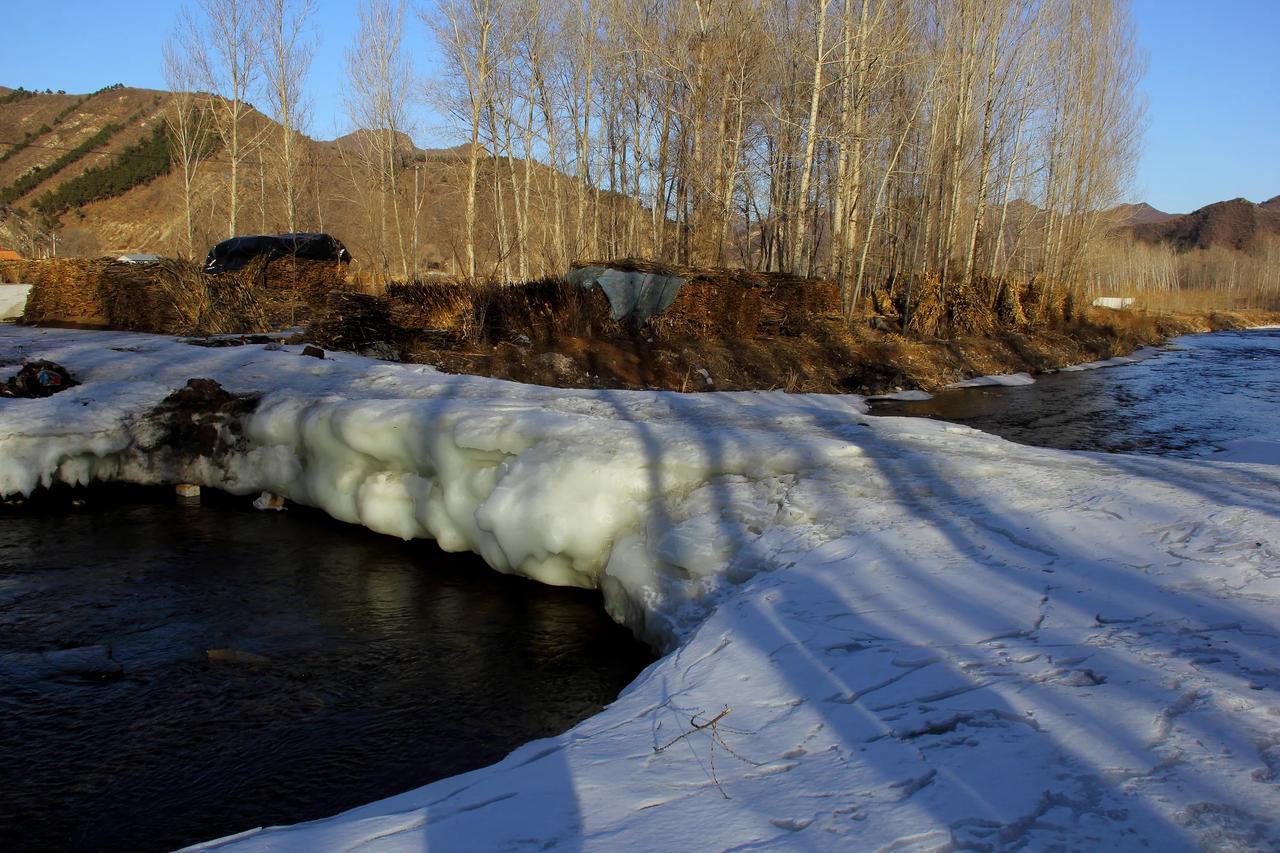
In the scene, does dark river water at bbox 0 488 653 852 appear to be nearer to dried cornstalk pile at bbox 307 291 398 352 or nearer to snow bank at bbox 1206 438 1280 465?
dried cornstalk pile at bbox 307 291 398 352

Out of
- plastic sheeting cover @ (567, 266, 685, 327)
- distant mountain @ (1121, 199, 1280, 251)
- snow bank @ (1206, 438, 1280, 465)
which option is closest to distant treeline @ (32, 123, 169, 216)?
plastic sheeting cover @ (567, 266, 685, 327)

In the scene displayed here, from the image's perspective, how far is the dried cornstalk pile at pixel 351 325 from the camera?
11305 millimetres

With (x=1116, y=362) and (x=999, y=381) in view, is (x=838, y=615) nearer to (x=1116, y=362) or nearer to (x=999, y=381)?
(x=999, y=381)

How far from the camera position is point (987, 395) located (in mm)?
15133

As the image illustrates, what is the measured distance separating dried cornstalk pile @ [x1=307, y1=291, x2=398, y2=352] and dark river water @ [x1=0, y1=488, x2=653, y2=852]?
499cm

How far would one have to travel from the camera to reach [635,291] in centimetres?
1394

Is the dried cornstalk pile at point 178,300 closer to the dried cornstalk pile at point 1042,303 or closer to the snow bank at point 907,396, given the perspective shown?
the snow bank at point 907,396

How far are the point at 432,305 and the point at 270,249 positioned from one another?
17.4 ft

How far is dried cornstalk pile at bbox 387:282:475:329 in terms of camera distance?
40.8 feet

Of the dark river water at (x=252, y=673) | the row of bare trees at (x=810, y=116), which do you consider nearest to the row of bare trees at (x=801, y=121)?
the row of bare trees at (x=810, y=116)

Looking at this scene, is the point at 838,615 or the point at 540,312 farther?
the point at 540,312

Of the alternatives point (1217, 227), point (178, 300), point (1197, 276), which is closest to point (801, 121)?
point (178, 300)

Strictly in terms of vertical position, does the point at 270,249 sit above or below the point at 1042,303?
above

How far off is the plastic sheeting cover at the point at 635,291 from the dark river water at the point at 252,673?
26.3 feet
